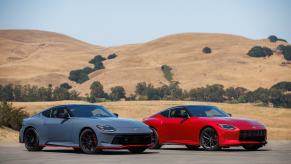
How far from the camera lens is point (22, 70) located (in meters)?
135

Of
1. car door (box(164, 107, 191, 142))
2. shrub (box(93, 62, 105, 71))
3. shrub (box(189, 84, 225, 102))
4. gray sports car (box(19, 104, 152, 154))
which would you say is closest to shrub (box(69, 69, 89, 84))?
shrub (box(93, 62, 105, 71))


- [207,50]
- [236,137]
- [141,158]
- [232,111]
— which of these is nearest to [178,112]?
[236,137]

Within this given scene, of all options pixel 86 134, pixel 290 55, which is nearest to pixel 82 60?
pixel 290 55

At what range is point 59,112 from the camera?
20.4 meters

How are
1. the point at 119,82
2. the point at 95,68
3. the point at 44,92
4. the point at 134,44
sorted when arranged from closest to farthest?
the point at 44,92 < the point at 119,82 < the point at 95,68 < the point at 134,44

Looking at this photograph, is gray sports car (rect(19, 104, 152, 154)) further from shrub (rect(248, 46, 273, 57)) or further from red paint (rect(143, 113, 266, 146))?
shrub (rect(248, 46, 273, 57))

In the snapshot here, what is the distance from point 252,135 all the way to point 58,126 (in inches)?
208

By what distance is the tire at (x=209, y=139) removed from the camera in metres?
20.5

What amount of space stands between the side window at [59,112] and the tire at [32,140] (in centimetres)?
72

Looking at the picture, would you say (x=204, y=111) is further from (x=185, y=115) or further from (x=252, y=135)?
(x=252, y=135)

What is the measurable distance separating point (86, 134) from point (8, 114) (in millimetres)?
11997

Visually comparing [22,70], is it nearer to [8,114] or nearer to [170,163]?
[8,114]

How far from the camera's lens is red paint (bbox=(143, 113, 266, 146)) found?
20266 mm

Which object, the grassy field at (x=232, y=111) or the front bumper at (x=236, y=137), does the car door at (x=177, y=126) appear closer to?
the front bumper at (x=236, y=137)
